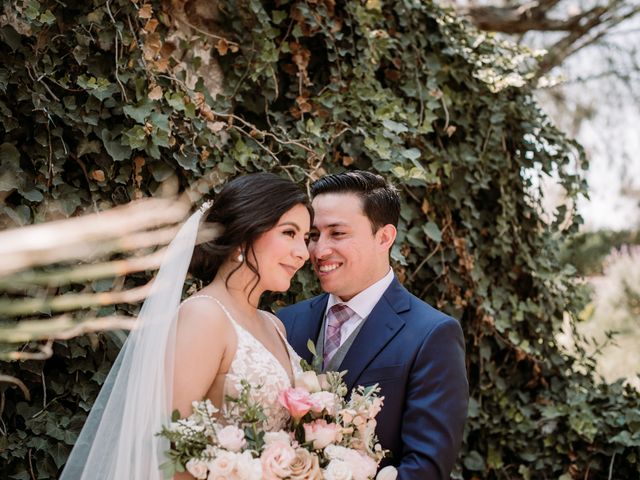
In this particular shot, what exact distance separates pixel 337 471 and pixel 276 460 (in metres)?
0.18

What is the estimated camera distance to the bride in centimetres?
183

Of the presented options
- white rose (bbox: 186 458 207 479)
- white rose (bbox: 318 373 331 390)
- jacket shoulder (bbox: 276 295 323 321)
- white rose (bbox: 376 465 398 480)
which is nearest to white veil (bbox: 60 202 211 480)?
white rose (bbox: 186 458 207 479)

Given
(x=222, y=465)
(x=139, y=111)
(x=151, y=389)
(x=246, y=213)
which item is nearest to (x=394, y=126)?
(x=139, y=111)

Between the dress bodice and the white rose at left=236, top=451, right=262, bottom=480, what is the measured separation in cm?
20

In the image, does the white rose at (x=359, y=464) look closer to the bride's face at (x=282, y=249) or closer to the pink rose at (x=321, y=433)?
the pink rose at (x=321, y=433)

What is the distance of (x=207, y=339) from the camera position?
1910 millimetres

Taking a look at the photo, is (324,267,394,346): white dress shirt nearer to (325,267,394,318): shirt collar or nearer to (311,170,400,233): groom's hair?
(325,267,394,318): shirt collar

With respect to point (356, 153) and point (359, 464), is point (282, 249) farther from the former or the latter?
point (356, 153)

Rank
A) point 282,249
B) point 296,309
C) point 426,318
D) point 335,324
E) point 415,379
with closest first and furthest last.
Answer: point 282,249 < point 415,379 < point 426,318 < point 335,324 < point 296,309

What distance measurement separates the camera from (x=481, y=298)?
3707 mm

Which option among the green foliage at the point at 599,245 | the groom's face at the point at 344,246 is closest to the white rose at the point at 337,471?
the groom's face at the point at 344,246

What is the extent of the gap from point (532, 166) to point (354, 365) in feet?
6.81

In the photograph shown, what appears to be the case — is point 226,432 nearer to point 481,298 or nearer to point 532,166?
point 481,298

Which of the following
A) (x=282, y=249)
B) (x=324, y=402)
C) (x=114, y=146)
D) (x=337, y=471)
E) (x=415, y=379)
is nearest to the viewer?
(x=337, y=471)
